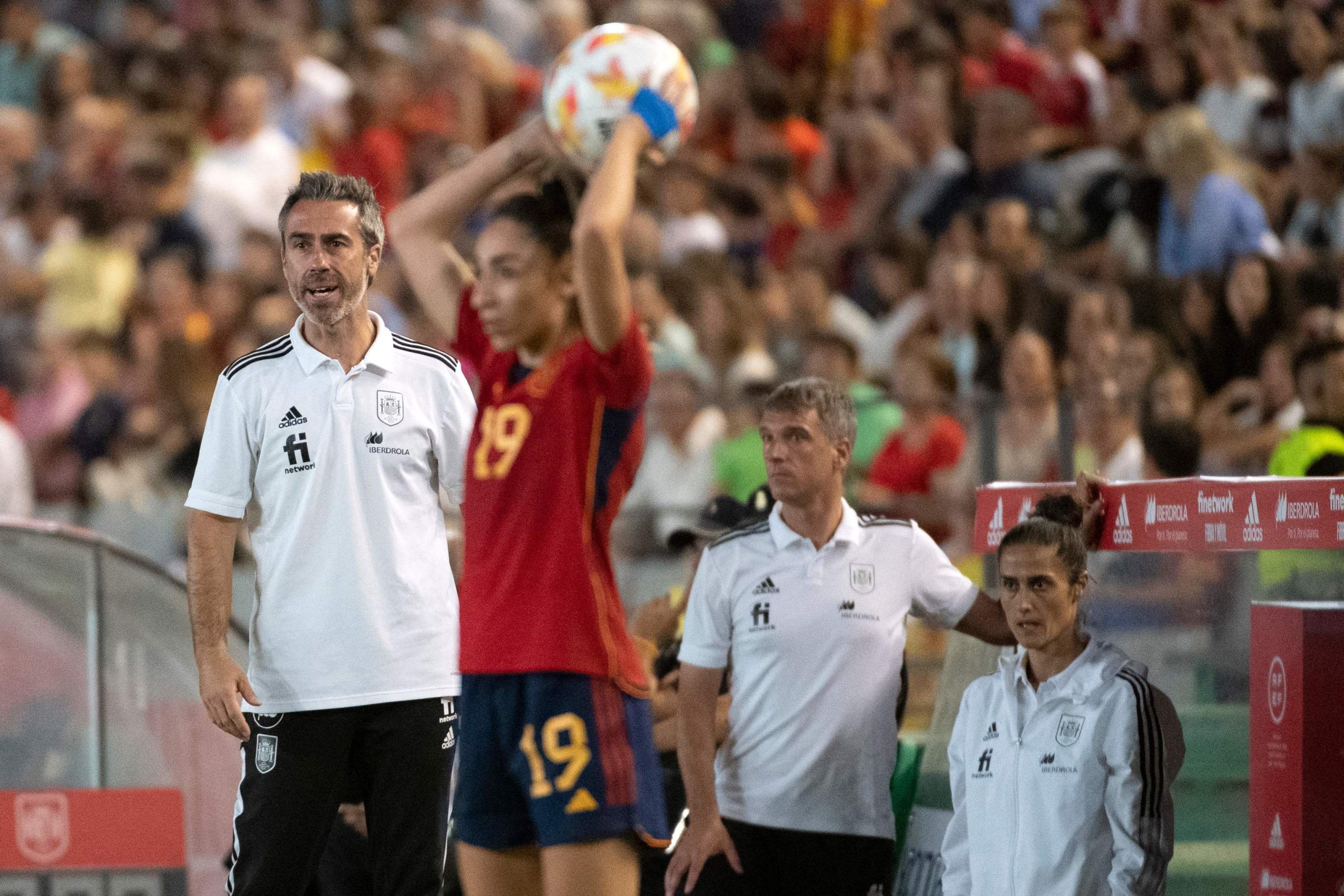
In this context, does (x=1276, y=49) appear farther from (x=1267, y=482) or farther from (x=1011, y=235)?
(x=1267, y=482)

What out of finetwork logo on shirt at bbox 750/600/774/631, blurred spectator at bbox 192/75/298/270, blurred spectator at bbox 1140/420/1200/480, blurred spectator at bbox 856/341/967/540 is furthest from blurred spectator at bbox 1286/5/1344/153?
blurred spectator at bbox 192/75/298/270

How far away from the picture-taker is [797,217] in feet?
39.6

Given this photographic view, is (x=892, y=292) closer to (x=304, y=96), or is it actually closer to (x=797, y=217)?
(x=797, y=217)

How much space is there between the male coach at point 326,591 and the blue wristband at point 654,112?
4.13ft

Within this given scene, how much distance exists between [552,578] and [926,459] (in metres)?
5.34

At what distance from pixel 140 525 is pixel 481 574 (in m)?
6.92

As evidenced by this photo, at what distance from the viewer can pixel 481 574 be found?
3752 millimetres

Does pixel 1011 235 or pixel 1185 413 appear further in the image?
pixel 1011 235

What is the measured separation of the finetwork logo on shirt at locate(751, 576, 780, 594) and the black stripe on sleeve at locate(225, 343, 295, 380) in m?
1.50

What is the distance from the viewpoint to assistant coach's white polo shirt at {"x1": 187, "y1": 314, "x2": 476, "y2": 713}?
4.88 m

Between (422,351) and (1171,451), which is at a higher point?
(422,351)

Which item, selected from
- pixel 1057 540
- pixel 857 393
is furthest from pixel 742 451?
pixel 1057 540

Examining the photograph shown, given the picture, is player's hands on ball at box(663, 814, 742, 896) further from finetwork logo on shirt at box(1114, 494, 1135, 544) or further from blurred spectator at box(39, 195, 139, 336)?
blurred spectator at box(39, 195, 139, 336)

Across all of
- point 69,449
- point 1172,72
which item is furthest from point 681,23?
point 69,449
